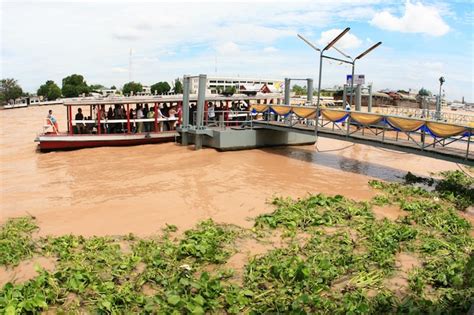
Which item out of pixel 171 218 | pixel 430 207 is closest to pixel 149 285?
pixel 171 218

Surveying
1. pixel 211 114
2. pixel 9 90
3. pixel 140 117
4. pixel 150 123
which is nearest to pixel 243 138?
pixel 211 114

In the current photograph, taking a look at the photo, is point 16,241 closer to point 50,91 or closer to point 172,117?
point 172,117

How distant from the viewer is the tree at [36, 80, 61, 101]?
8112 centimetres

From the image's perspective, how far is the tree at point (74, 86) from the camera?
246ft

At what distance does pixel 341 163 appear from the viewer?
15883 mm

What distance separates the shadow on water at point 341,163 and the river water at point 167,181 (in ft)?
0.12

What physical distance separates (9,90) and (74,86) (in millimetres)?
11114

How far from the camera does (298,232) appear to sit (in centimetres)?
825

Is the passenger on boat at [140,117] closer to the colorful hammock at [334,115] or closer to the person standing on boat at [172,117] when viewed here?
the person standing on boat at [172,117]

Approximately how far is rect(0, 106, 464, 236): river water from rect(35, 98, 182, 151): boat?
0.41 metres

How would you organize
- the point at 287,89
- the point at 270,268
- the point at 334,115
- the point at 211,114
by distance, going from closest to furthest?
the point at 270,268 → the point at 334,115 → the point at 211,114 → the point at 287,89

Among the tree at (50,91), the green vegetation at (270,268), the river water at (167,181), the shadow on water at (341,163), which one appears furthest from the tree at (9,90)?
the green vegetation at (270,268)

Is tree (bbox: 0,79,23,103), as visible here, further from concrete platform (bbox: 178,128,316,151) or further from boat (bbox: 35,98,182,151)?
concrete platform (bbox: 178,128,316,151)

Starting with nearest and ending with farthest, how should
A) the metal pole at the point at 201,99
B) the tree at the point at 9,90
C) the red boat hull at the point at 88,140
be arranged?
the red boat hull at the point at 88,140
the metal pole at the point at 201,99
the tree at the point at 9,90
